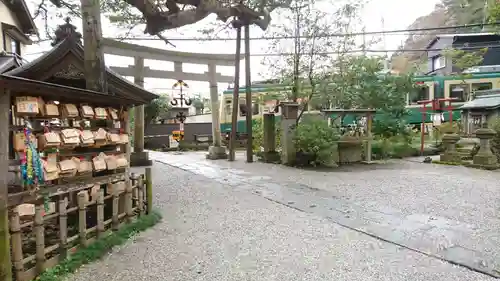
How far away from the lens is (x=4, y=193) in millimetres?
2680

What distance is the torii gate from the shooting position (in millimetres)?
10930

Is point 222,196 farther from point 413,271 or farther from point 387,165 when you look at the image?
point 387,165

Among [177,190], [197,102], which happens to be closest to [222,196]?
[177,190]

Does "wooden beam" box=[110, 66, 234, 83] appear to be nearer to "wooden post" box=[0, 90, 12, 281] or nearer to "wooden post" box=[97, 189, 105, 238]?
"wooden post" box=[97, 189, 105, 238]

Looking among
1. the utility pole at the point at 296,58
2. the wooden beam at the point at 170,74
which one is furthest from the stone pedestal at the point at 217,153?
the utility pole at the point at 296,58

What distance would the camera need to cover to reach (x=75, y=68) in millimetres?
4812

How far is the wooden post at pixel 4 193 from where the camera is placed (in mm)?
2551

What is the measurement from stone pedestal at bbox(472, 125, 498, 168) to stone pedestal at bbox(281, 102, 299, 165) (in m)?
5.30

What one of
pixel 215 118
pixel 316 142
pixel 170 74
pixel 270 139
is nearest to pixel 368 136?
pixel 316 142

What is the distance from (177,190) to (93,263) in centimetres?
369

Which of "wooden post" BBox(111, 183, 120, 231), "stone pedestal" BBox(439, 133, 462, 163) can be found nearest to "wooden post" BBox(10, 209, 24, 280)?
"wooden post" BBox(111, 183, 120, 231)

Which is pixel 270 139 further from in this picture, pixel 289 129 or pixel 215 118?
pixel 215 118

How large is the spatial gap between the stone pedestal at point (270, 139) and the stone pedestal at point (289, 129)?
96 centimetres

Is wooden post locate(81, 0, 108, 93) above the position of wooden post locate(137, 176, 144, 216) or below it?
above
